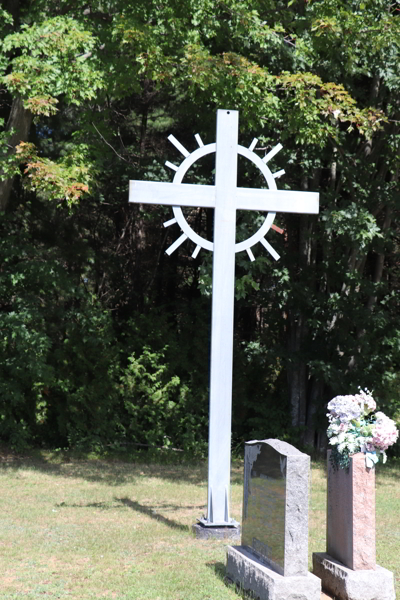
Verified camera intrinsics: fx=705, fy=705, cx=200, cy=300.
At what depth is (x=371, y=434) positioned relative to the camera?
5.08 metres

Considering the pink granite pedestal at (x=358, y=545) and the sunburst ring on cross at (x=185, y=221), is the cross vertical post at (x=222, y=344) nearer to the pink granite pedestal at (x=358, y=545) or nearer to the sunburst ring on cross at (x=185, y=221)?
the sunburst ring on cross at (x=185, y=221)

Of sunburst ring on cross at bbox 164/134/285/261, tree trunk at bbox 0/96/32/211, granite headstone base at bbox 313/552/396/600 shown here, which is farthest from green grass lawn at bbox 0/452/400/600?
tree trunk at bbox 0/96/32/211

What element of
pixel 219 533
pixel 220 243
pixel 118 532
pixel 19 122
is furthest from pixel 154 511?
pixel 19 122

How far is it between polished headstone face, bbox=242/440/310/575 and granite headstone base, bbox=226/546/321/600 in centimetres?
5

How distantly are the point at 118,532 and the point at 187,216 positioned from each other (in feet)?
35.0

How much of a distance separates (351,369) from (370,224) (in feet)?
10.9

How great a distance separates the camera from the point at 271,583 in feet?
15.4

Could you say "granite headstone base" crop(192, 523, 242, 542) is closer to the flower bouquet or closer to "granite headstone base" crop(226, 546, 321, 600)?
"granite headstone base" crop(226, 546, 321, 600)

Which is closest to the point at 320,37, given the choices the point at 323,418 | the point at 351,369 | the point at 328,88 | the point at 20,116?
the point at 328,88

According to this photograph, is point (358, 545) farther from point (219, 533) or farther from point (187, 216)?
point (187, 216)

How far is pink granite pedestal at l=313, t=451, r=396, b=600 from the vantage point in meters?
4.89

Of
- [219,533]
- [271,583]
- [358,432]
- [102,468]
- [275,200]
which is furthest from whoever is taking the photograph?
[102,468]

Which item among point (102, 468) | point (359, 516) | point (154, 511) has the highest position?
point (359, 516)

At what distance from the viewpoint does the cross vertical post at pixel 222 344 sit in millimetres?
6676
